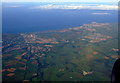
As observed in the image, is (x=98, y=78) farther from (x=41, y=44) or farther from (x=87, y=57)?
(x=41, y=44)

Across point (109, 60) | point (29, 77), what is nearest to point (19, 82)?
point (29, 77)

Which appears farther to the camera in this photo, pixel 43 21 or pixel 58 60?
pixel 43 21

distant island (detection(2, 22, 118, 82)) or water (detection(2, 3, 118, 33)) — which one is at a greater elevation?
water (detection(2, 3, 118, 33))

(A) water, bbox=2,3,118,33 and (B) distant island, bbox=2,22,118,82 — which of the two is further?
(A) water, bbox=2,3,118,33

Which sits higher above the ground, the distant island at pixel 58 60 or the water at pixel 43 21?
the water at pixel 43 21

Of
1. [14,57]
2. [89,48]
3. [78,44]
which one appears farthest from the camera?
[78,44]

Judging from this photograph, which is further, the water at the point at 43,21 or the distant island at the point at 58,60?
the water at the point at 43,21

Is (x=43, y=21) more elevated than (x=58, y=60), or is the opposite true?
(x=43, y=21)

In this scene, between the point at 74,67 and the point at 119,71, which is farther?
the point at 74,67
